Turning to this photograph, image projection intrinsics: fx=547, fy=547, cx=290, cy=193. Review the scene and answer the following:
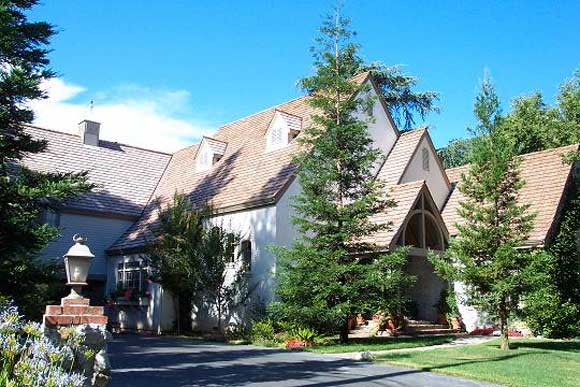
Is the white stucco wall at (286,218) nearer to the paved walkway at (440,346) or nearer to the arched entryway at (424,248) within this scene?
the arched entryway at (424,248)

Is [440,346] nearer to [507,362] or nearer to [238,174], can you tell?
[507,362]

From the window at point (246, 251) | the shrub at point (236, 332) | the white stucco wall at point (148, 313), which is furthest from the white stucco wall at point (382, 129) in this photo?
the white stucco wall at point (148, 313)

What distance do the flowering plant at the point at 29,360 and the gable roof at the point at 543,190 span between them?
618 inches

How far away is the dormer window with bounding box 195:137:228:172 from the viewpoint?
26.6 meters

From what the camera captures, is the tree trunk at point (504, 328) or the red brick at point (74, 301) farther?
the tree trunk at point (504, 328)

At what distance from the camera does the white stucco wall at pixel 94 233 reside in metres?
25.6

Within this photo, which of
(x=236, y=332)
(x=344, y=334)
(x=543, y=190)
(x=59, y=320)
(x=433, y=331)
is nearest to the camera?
(x=59, y=320)

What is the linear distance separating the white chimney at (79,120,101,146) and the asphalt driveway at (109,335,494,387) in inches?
700

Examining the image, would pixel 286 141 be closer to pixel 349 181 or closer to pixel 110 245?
pixel 349 181

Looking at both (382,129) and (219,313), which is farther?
(382,129)

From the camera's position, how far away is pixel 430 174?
24.7 meters

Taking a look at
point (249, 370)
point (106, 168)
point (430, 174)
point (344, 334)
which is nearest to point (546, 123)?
point (430, 174)

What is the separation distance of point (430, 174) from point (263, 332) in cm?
1146

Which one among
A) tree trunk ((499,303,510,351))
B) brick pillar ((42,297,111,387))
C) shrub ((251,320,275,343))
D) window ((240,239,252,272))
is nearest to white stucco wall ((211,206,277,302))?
window ((240,239,252,272))
